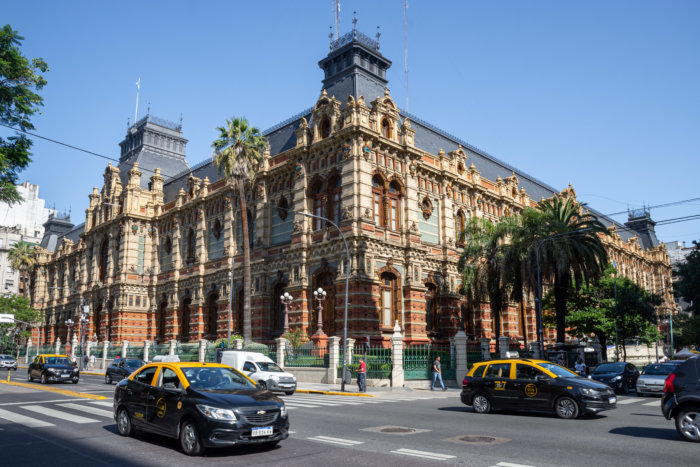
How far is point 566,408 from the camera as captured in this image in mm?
15133

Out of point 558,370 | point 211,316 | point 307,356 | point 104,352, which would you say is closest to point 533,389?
point 558,370

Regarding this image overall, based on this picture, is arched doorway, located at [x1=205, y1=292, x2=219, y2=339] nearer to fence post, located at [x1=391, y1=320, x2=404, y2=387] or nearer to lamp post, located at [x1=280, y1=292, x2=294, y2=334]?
lamp post, located at [x1=280, y1=292, x2=294, y2=334]

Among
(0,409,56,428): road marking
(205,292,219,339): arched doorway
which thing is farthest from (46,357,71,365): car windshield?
(0,409,56,428): road marking

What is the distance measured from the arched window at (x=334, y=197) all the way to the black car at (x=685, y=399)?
2525 centimetres

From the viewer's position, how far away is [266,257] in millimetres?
39844

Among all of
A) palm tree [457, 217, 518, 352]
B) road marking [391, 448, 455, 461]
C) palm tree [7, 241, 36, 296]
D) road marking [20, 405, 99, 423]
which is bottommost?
road marking [20, 405, 99, 423]

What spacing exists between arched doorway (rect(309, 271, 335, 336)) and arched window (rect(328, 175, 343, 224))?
3637mm

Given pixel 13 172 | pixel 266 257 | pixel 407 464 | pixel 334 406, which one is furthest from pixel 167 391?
pixel 266 257

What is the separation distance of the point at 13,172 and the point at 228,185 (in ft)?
76.2

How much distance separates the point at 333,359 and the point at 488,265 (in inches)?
517

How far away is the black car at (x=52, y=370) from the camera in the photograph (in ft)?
97.1

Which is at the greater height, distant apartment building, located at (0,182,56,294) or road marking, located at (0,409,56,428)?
distant apartment building, located at (0,182,56,294)

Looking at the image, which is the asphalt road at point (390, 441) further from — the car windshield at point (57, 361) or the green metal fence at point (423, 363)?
the car windshield at point (57, 361)

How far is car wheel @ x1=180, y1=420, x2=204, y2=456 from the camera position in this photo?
963 centimetres
